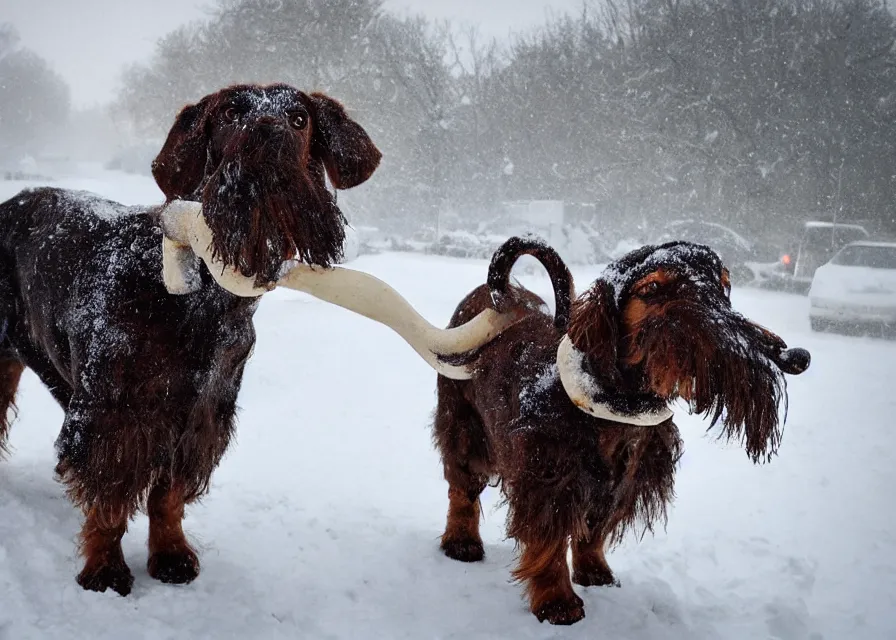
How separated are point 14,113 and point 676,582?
50.0ft

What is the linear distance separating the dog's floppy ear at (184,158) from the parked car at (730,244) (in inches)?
259

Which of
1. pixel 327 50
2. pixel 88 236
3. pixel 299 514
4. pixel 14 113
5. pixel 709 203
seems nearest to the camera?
pixel 88 236

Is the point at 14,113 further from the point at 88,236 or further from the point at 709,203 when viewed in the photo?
the point at 709,203

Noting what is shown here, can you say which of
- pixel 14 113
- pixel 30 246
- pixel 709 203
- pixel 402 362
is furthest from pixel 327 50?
pixel 30 246

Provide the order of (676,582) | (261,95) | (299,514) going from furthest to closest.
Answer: (299,514)
(676,582)
(261,95)

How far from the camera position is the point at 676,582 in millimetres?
3080

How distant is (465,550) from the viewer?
3.11 metres

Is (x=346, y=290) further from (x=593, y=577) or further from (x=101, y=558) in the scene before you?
(x=593, y=577)

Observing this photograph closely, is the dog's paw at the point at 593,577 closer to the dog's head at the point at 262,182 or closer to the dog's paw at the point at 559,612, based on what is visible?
the dog's paw at the point at 559,612

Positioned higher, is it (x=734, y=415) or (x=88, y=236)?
(x=88, y=236)

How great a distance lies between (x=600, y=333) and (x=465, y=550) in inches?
56.8

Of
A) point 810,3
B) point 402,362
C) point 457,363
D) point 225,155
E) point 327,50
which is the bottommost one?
point 402,362

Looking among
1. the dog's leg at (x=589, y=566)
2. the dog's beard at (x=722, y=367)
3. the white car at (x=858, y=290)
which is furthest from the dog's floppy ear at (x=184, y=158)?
the white car at (x=858, y=290)

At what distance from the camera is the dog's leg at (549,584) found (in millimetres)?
2455
